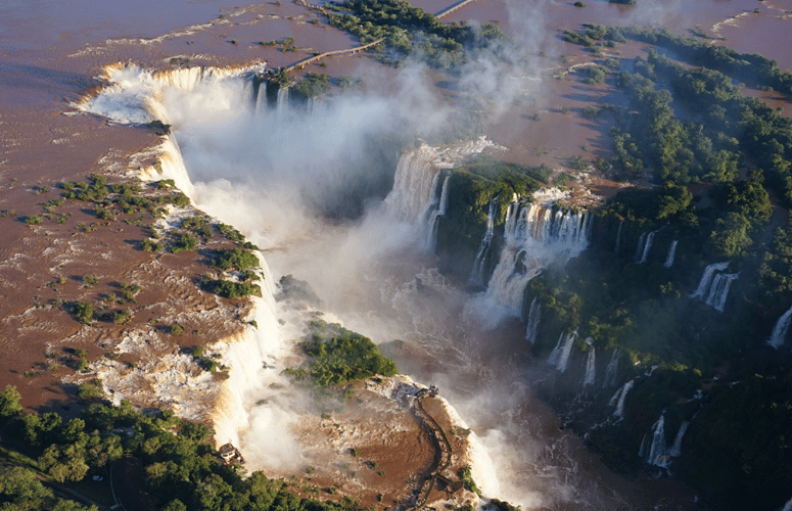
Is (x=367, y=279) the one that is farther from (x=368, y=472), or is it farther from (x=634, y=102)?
(x=634, y=102)

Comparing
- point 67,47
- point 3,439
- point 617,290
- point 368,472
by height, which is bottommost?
point 368,472

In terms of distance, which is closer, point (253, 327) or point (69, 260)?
point (253, 327)

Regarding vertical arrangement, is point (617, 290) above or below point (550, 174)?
below

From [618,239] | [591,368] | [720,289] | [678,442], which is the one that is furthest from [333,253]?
[678,442]

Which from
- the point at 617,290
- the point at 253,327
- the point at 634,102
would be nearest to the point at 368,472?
the point at 253,327

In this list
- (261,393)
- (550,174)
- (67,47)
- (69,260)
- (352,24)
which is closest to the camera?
(261,393)

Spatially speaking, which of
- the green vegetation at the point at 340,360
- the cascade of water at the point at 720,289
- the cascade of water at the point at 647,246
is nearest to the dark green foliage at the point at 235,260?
the green vegetation at the point at 340,360

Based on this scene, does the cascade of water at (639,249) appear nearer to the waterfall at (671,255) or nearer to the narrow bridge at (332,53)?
the waterfall at (671,255)
